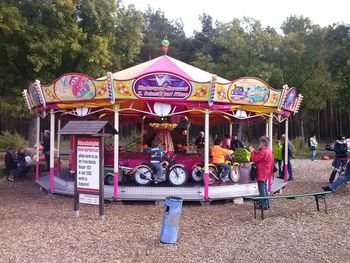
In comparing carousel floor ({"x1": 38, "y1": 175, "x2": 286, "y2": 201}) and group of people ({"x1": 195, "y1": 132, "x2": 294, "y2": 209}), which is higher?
group of people ({"x1": 195, "y1": 132, "x2": 294, "y2": 209})

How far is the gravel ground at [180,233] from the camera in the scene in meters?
6.45

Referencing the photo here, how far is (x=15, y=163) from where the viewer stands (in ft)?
49.6

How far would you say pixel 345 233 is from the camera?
7832 mm

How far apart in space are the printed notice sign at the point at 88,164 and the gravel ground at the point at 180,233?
2.41 ft

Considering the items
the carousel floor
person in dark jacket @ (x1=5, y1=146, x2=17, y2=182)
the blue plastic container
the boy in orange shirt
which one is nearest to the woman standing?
the carousel floor

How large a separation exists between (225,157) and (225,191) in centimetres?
202

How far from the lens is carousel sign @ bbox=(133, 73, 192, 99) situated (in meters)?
10.2

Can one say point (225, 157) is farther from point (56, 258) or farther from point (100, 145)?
point (56, 258)

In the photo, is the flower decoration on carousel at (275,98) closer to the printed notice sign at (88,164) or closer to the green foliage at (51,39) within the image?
the printed notice sign at (88,164)

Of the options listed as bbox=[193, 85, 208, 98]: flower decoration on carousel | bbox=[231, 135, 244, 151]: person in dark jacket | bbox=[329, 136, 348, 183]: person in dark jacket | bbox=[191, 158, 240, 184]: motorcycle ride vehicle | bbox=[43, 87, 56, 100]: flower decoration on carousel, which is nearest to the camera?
bbox=[193, 85, 208, 98]: flower decoration on carousel

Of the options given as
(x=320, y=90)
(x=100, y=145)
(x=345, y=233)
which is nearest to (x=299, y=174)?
(x=345, y=233)

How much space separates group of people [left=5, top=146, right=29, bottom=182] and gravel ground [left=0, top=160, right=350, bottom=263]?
4.06 meters

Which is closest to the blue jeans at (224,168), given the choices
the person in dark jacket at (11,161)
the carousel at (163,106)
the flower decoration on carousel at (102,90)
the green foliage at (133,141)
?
the carousel at (163,106)

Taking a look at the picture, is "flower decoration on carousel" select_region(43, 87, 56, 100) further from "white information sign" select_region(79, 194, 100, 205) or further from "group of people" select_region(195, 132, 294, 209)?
"group of people" select_region(195, 132, 294, 209)
